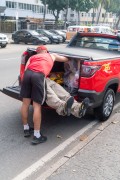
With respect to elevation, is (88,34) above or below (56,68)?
above

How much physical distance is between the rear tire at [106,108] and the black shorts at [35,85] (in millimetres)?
1348

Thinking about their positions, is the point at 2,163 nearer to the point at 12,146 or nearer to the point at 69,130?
the point at 12,146

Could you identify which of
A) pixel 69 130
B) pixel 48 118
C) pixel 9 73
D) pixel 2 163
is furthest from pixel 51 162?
pixel 9 73

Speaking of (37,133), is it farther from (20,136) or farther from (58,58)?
(58,58)

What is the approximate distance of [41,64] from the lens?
4.89 m

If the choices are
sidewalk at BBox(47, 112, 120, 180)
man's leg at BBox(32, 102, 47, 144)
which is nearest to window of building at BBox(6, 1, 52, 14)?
man's leg at BBox(32, 102, 47, 144)

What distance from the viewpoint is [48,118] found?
6047 mm

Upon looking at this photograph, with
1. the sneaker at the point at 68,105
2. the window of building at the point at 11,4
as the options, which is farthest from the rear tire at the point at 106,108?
the window of building at the point at 11,4

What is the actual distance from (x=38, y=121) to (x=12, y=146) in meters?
0.56

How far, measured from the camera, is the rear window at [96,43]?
6.77m

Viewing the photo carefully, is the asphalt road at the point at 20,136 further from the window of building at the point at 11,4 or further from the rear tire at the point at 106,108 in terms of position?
the window of building at the point at 11,4

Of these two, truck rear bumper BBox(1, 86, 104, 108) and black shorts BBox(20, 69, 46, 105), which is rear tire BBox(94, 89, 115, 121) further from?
black shorts BBox(20, 69, 46, 105)

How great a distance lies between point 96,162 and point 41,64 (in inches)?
70.2

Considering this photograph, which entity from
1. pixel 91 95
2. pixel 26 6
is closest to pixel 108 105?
pixel 91 95
